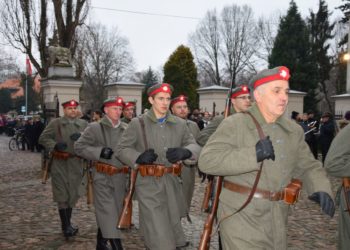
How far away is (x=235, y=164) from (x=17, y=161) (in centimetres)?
1669

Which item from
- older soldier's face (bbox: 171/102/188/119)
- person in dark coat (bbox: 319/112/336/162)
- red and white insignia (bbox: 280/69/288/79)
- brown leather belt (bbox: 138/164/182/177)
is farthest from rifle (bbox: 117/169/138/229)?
person in dark coat (bbox: 319/112/336/162)

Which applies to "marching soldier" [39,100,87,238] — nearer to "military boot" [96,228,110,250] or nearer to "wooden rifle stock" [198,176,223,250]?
"military boot" [96,228,110,250]

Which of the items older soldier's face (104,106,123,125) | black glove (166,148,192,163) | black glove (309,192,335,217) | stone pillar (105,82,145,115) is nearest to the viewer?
black glove (309,192,335,217)

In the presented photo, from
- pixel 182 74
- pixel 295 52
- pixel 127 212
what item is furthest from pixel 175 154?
pixel 182 74

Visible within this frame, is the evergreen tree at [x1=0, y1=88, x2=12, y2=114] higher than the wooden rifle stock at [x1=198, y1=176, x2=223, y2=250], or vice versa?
the evergreen tree at [x1=0, y1=88, x2=12, y2=114]

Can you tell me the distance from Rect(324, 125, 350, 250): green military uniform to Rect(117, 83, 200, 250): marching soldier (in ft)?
4.48

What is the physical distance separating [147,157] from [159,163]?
38 cm

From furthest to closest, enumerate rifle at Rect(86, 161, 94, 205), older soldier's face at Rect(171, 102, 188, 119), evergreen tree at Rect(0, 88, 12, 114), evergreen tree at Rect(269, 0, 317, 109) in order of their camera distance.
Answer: evergreen tree at Rect(0, 88, 12, 114), evergreen tree at Rect(269, 0, 317, 109), older soldier's face at Rect(171, 102, 188, 119), rifle at Rect(86, 161, 94, 205)

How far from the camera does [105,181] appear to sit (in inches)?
236

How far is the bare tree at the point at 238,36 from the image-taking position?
54.2 meters

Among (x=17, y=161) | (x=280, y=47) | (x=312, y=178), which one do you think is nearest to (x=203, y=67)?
(x=280, y=47)

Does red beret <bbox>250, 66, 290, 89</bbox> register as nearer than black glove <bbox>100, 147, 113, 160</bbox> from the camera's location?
Yes

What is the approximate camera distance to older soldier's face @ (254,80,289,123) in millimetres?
3342

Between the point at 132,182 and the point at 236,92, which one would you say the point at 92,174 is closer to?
the point at 132,182
